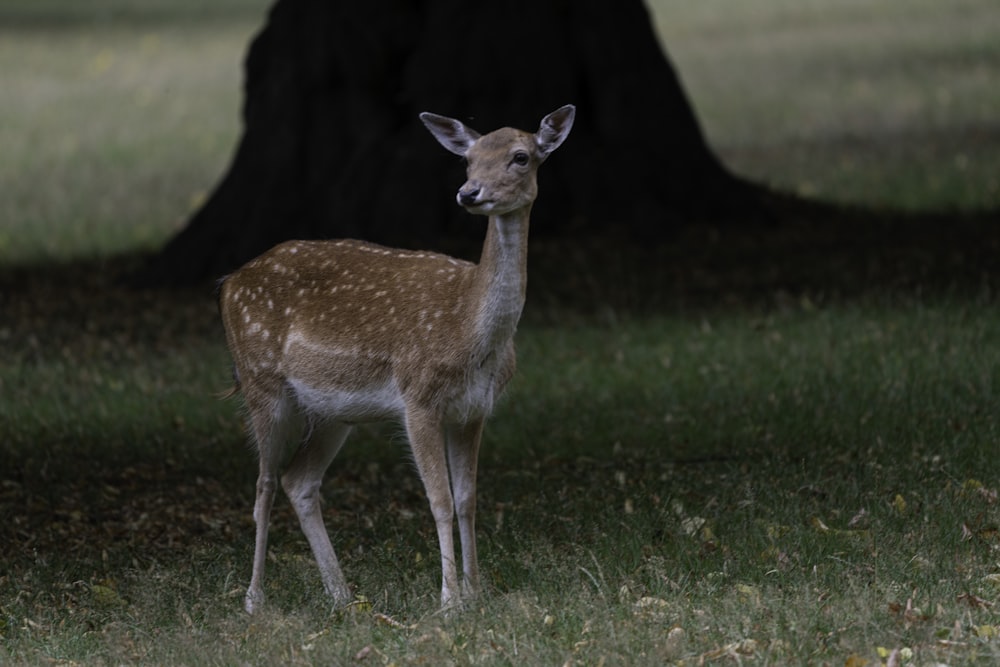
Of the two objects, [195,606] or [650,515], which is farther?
[650,515]

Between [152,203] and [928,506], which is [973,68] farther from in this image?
[928,506]

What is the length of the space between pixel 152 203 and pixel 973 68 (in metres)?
12.3

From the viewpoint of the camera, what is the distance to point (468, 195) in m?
6.36

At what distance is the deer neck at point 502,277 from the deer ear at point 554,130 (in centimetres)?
25

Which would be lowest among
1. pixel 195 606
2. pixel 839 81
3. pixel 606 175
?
pixel 839 81

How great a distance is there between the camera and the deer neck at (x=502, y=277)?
6.68 meters

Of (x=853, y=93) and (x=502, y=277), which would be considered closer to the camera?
(x=502, y=277)

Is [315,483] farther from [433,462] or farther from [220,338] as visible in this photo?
[220,338]

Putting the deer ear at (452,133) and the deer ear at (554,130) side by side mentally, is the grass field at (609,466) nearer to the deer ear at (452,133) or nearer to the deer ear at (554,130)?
the deer ear at (452,133)

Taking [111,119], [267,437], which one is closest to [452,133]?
[267,437]

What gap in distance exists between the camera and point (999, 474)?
812 centimetres

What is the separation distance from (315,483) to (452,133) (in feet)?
5.61

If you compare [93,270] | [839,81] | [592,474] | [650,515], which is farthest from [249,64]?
[839,81]

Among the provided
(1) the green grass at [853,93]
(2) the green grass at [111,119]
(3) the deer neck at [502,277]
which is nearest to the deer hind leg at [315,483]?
(3) the deer neck at [502,277]
